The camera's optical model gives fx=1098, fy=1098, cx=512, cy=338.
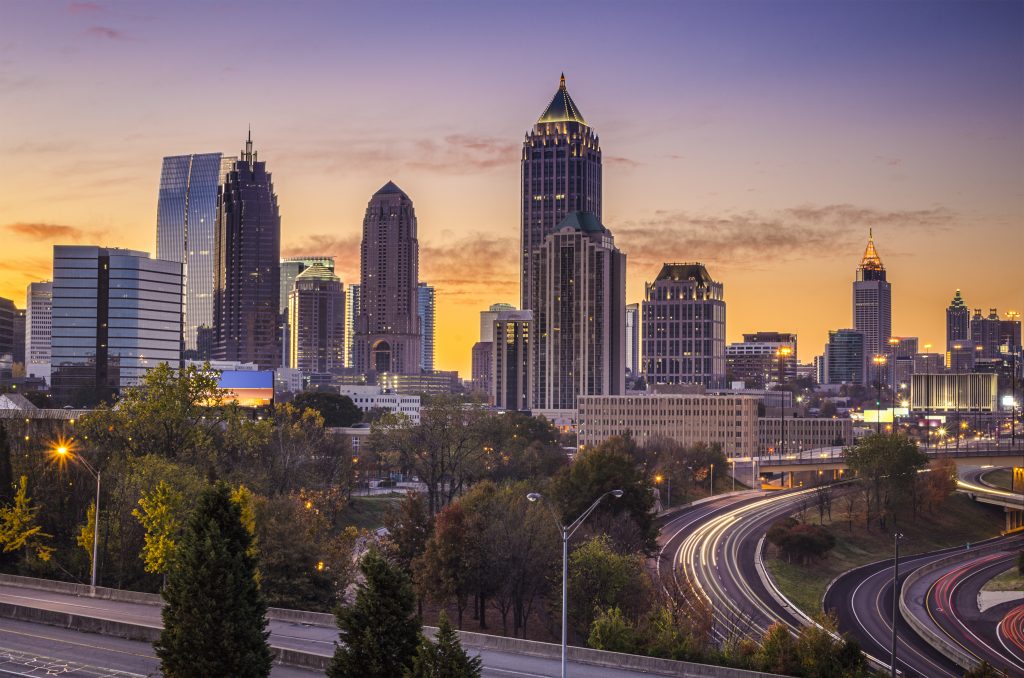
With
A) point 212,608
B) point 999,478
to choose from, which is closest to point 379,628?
point 212,608

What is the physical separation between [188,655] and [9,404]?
360 ft

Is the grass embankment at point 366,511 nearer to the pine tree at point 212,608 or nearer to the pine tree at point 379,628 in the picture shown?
the pine tree at point 212,608

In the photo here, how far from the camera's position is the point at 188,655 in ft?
120

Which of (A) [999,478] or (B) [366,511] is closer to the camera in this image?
(B) [366,511]

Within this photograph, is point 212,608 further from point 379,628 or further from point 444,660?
point 444,660

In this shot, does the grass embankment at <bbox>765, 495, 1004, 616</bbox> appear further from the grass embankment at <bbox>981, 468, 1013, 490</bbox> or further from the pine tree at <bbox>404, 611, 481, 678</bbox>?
the pine tree at <bbox>404, 611, 481, 678</bbox>

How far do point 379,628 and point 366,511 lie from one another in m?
81.3

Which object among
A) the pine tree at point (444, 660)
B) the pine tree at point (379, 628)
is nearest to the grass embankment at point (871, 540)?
the pine tree at point (379, 628)

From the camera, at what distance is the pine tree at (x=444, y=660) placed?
3238 cm

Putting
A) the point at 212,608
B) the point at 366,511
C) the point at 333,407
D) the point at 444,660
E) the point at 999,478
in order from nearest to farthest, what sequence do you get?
the point at 444,660, the point at 212,608, the point at 366,511, the point at 999,478, the point at 333,407

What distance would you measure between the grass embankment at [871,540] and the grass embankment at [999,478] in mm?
26152

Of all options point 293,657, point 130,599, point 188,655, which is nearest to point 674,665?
point 293,657

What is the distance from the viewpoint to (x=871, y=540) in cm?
11188

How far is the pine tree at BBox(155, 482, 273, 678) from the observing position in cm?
3656
